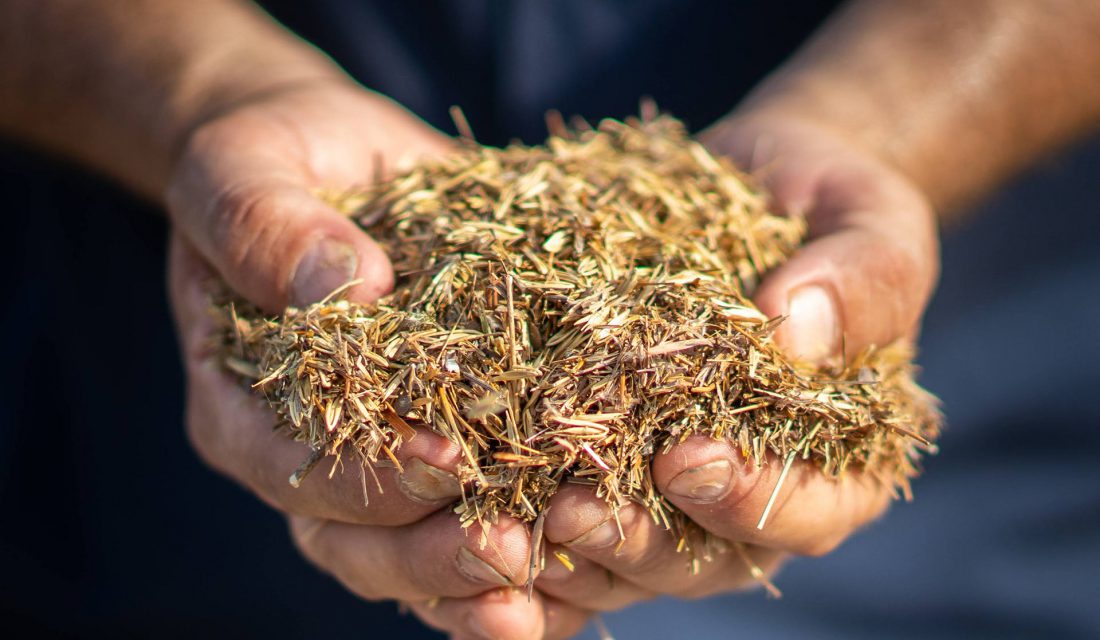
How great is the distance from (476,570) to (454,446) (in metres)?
0.26

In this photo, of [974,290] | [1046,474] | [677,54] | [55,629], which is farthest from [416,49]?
[1046,474]

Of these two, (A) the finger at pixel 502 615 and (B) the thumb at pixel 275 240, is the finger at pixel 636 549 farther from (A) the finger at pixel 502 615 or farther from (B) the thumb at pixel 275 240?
(B) the thumb at pixel 275 240

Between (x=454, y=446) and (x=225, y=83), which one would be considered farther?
(x=225, y=83)

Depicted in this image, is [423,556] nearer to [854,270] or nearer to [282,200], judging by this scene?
[282,200]

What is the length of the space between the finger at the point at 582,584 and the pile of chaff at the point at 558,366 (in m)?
0.17

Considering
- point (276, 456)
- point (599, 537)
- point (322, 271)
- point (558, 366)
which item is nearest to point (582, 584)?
point (599, 537)

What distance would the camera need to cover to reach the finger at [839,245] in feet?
5.19

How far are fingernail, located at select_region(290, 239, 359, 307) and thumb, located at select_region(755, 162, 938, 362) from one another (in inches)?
30.0

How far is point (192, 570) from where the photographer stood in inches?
104

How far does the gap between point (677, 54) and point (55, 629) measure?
2.61 m

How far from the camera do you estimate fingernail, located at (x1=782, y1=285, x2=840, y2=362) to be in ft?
5.07

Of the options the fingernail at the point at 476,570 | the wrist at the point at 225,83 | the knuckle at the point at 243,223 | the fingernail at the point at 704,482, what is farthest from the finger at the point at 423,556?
the wrist at the point at 225,83

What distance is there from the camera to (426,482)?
1.35 meters

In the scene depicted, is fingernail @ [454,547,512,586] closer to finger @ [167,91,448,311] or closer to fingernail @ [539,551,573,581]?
fingernail @ [539,551,573,581]
